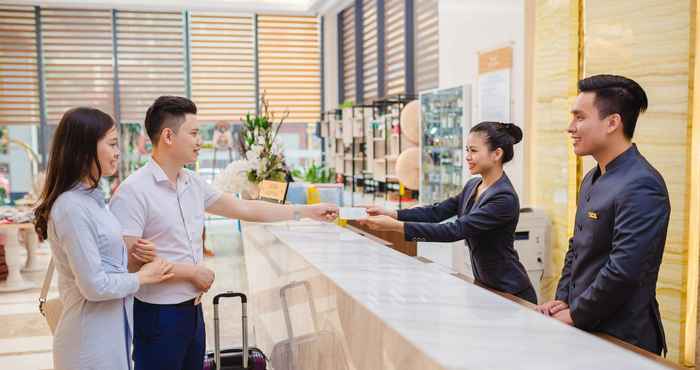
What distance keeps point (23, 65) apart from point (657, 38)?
1021 cm

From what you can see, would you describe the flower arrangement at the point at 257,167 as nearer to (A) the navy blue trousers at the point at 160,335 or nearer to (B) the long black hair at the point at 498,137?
(B) the long black hair at the point at 498,137

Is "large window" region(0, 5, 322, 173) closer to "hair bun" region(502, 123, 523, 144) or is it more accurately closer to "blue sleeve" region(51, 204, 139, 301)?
"hair bun" region(502, 123, 523, 144)

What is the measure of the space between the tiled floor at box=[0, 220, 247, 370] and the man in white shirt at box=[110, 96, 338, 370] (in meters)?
2.38

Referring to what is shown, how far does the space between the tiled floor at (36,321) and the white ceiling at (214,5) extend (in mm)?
4477

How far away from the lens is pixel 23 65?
1091 centimetres

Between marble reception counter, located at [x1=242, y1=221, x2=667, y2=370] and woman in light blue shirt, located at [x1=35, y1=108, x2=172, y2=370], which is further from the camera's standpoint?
woman in light blue shirt, located at [x1=35, y1=108, x2=172, y2=370]

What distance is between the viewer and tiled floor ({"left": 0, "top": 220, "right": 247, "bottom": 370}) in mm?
4609

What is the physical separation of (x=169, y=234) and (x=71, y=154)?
0.47m

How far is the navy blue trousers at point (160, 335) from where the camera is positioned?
7.64 ft

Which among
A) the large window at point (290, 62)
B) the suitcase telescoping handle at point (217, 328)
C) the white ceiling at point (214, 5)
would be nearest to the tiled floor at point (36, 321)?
the suitcase telescoping handle at point (217, 328)

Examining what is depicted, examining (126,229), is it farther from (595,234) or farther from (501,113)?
(501,113)

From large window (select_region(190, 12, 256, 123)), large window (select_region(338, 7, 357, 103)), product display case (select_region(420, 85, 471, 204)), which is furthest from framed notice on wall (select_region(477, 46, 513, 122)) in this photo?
large window (select_region(190, 12, 256, 123))

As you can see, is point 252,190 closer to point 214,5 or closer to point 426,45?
point 426,45

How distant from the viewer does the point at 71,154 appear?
201cm
